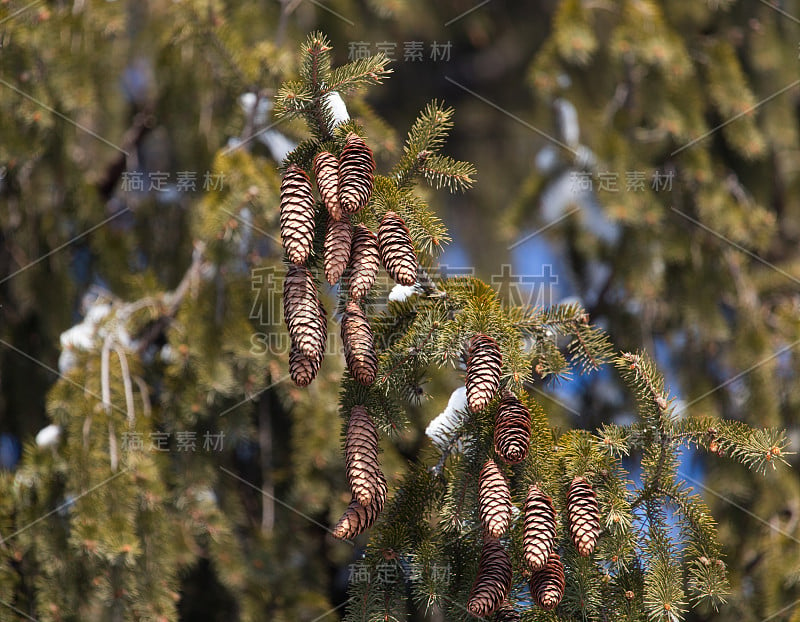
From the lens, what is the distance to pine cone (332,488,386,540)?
Answer: 44.1 inches

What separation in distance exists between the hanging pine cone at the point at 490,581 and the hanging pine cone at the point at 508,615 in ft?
0.13

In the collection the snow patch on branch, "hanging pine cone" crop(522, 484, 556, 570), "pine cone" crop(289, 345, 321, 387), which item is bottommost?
"hanging pine cone" crop(522, 484, 556, 570)

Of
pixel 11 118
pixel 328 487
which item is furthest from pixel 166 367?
pixel 11 118

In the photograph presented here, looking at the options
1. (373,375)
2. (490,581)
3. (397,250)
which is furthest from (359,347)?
(490,581)

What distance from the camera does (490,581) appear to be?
3.70ft

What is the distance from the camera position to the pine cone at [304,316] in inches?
44.5

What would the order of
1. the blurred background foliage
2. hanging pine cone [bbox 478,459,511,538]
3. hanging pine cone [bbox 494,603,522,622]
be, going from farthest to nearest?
the blurred background foliage → hanging pine cone [bbox 494,603,522,622] → hanging pine cone [bbox 478,459,511,538]

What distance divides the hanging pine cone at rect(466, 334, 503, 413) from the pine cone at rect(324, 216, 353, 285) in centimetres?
22

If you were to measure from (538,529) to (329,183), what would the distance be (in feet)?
1.87

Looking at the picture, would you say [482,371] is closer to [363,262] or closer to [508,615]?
[363,262]

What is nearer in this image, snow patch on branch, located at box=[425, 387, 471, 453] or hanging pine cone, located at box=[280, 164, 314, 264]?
hanging pine cone, located at box=[280, 164, 314, 264]

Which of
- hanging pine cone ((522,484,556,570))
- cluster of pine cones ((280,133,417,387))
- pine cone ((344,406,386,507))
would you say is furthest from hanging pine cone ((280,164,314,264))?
hanging pine cone ((522,484,556,570))

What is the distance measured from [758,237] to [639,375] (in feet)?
Result: 5.21

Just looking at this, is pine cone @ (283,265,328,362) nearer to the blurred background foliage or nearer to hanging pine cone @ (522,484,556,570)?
hanging pine cone @ (522,484,556,570)
